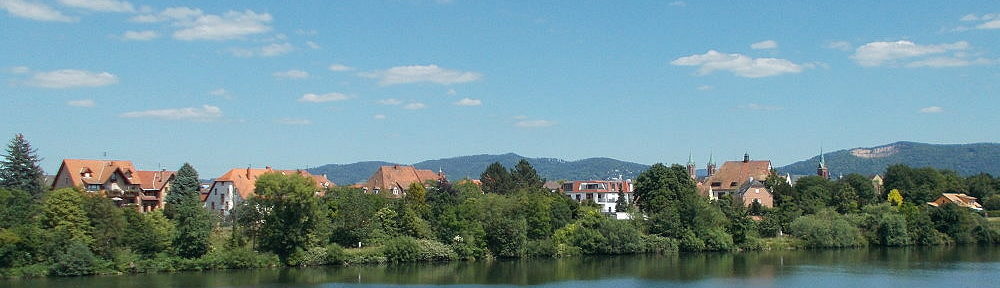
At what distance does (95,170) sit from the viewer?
67.7m

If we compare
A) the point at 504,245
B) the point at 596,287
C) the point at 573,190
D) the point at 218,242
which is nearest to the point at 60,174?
the point at 218,242

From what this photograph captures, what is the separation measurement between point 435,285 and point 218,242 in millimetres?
17137

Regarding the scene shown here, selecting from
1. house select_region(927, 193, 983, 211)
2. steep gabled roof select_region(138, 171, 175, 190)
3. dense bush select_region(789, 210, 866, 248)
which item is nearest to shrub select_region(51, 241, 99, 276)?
steep gabled roof select_region(138, 171, 175, 190)

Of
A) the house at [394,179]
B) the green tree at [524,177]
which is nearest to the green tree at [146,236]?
the house at [394,179]

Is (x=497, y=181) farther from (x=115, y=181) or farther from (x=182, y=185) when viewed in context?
(x=115, y=181)

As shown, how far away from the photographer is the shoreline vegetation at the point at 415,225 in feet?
169

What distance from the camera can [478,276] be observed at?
5125 cm

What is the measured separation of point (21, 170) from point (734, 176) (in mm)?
71885

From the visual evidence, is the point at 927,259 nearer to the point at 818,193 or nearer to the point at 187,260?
the point at 818,193

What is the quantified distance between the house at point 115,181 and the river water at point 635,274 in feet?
59.9

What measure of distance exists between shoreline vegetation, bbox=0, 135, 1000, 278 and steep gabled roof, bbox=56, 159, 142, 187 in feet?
12.8

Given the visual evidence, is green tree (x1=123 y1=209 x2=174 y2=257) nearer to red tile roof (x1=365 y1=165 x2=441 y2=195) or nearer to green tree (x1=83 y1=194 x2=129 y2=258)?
green tree (x1=83 y1=194 x2=129 y2=258)

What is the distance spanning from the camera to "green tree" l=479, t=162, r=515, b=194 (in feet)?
263

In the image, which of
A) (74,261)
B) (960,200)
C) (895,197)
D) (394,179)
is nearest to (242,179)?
(394,179)
